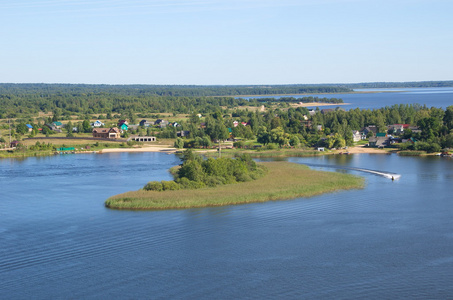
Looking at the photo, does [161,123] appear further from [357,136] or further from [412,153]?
[412,153]

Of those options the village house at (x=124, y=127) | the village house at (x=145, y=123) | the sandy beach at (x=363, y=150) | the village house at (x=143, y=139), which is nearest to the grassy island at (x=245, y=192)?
the sandy beach at (x=363, y=150)

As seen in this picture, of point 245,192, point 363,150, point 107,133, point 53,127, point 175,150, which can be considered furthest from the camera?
point 53,127

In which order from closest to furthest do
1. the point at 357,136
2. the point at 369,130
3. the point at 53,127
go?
the point at 357,136
the point at 369,130
the point at 53,127

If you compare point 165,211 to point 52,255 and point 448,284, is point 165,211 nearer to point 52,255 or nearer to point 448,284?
point 52,255

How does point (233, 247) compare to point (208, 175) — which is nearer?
point (233, 247)

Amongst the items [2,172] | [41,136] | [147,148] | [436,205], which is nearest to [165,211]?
[436,205]

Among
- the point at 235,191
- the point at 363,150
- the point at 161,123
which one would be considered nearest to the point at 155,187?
the point at 235,191

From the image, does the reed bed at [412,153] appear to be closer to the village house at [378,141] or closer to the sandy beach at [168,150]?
the sandy beach at [168,150]
